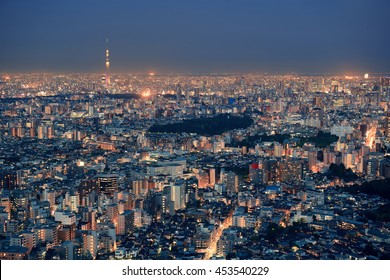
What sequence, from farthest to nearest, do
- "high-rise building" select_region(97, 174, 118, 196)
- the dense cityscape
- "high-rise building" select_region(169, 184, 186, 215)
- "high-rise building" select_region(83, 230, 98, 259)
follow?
"high-rise building" select_region(97, 174, 118, 196), "high-rise building" select_region(169, 184, 186, 215), the dense cityscape, "high-rise building" select_region(83, 230, 98, 259)

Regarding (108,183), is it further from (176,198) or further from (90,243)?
(90,243)

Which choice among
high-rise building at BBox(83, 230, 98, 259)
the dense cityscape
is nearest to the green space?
the dense cityscape

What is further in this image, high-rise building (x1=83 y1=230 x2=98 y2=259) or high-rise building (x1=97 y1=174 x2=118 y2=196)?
high-rise building (x1=97 y1=174 x2=118 y2=196)

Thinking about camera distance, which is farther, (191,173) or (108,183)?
(191,173)

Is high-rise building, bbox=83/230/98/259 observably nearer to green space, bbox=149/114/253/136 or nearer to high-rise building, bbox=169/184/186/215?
high-rise building, bbox=169/184/186/215

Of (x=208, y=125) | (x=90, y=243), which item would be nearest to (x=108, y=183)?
(x=90, y=243)

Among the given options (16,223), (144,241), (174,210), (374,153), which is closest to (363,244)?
(144,241)
